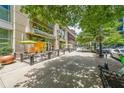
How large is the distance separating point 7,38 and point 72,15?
10.7 meters

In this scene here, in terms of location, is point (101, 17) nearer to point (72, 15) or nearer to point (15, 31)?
point (72, 15)

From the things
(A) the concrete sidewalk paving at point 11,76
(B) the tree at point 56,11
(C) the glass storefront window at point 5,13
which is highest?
(C) the glass storefront window at point 5,13

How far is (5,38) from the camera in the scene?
1574 centimetres

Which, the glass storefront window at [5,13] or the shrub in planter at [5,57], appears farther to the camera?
the glass storefront window at [5,13]

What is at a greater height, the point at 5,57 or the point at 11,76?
the point at 5,57

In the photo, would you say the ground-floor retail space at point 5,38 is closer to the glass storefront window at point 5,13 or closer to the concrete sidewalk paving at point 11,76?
the glass storefront window at point 5,13

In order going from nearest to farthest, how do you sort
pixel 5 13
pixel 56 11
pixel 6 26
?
pixel 56 11 < pixel 6 26 < pixel 5 13

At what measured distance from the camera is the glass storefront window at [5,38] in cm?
1509

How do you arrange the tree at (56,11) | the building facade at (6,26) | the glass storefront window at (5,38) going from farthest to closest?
the glass storefront window at (5,38), the building facade at (6,26), the tree at (56,11)

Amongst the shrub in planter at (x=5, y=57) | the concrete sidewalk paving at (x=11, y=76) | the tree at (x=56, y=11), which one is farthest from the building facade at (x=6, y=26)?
the tree at (x=56, y=11)

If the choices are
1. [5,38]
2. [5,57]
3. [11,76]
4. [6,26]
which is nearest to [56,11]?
[11,76]

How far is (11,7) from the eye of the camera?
16.2 meters

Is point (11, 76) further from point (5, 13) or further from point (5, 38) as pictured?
point (5, 13)
